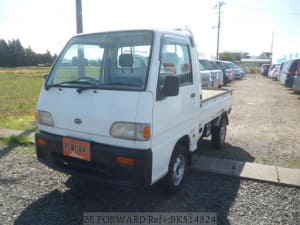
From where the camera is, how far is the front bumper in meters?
2.66

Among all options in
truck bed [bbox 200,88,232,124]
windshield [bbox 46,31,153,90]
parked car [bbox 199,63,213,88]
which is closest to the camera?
windshield [bbox 46,31,153,90]

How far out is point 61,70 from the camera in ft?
11.3

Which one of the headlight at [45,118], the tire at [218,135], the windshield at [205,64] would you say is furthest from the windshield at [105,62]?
the windshield at [205,64]

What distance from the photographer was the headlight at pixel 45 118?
3.18m

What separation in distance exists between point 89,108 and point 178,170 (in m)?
1.47

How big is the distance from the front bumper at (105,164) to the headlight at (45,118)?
145 millimetres

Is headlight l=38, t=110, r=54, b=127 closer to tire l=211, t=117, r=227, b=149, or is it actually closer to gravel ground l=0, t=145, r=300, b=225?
gravel ground l=0, t=145, r=300, b=225

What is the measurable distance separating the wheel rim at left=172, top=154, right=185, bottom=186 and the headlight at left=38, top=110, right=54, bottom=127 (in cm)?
160

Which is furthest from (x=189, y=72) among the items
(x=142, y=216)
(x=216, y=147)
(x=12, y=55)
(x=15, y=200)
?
(x=12, y=55)

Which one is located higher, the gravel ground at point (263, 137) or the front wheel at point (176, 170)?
the front wheel at point (176, 170)

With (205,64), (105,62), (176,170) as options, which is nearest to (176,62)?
(105,62)

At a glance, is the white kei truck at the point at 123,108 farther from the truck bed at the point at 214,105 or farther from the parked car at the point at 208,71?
the parked car at the point at 208,71

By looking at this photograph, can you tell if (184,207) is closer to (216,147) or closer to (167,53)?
Answer: (167,53)

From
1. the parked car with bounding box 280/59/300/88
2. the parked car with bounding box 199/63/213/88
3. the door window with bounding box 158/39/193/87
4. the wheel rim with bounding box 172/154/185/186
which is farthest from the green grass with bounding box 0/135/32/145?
the parked car with bounding box 280/59/300/88
